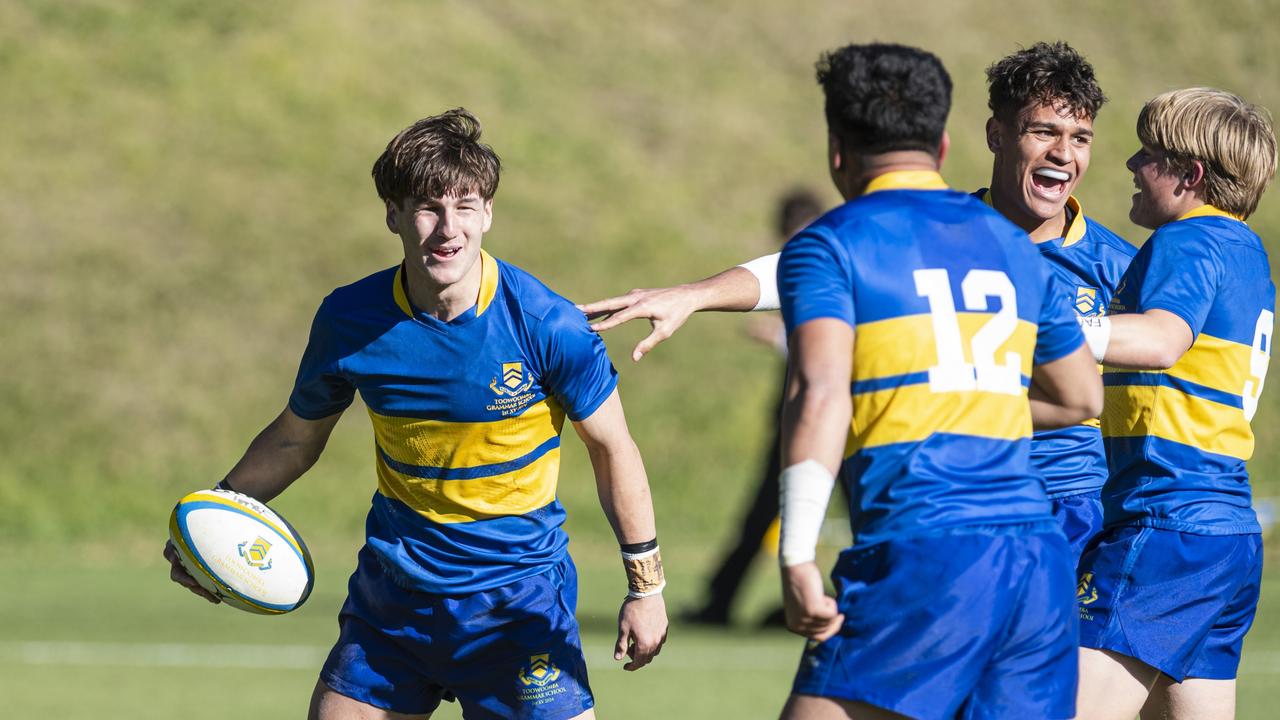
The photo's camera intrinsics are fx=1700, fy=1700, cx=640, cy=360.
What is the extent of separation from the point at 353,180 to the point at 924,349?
2010cm

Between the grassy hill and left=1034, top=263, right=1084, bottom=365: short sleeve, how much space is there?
11.9 m

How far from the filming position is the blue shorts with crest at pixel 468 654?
15.4 ft

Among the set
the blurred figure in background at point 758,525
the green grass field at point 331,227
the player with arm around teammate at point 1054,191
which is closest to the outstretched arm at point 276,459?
the player with arm around teammate at point 1054,191

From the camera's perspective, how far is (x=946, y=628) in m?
3.53

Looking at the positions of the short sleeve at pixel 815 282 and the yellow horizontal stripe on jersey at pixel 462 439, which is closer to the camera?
the short sleeve at pixel 815 282

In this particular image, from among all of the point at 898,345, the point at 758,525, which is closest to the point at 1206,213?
the point at 898,345

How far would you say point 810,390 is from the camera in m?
3.49

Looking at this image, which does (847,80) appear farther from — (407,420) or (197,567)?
(197,567)

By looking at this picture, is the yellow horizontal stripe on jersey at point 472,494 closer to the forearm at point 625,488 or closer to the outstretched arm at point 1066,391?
the forearm at point 625,488

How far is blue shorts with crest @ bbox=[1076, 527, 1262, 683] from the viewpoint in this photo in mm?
4711

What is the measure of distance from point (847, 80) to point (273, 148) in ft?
67.5

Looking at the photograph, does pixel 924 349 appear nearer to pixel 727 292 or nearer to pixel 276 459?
pixel 727 292

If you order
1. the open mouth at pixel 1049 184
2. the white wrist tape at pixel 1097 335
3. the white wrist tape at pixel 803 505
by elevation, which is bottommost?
the white wrist tape at pixel 803 505

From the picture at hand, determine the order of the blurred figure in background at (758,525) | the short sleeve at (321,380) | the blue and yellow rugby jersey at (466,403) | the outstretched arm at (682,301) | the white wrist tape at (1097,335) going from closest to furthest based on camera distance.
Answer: the white wrist tape at (1097,335)
the outstretched arm at (682,301)
the blue and yellow rugby jersey at (466,403)
the short sleeve at (321,380)
the blurred figure in background at (758,525)
